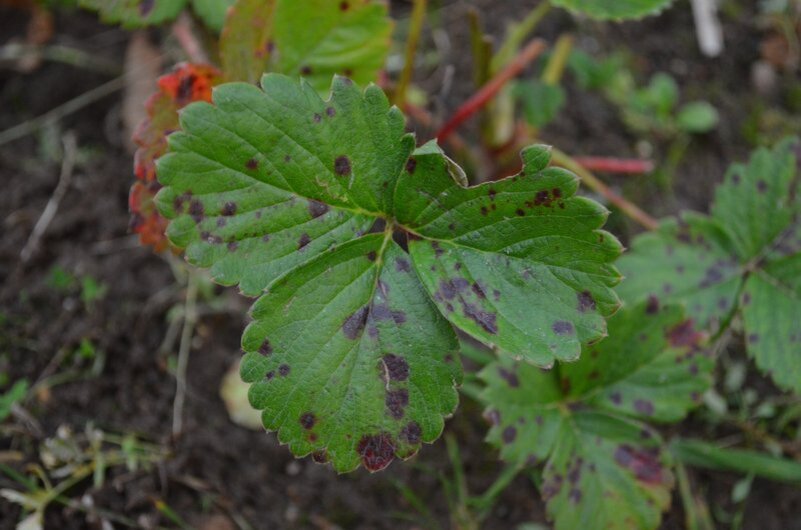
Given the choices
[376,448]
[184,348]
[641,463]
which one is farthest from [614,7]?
[184,348]

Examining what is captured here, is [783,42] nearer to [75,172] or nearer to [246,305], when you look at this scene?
[246,305]

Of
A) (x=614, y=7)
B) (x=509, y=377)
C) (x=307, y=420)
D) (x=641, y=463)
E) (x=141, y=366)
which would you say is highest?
(x=614, y=7)

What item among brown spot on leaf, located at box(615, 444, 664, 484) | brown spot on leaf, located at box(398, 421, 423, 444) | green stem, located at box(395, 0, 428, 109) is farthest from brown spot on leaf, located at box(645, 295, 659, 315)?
green stem, located at box(395, 0, 428, 109)

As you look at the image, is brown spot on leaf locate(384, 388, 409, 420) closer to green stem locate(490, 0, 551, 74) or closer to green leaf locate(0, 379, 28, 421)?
green leaf locate(0, 379, 28, 421)

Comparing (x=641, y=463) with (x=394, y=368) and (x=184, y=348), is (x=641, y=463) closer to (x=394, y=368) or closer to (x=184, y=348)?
(x=394, y=368)

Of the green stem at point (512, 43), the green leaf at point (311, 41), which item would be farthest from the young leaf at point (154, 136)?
the green stem at point (512, 43)

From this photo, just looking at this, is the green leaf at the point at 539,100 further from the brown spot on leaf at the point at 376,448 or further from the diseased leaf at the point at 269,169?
the brown spot on leaf at the point at 376,448

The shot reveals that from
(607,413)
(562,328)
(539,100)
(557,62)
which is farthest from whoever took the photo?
(557,62)
